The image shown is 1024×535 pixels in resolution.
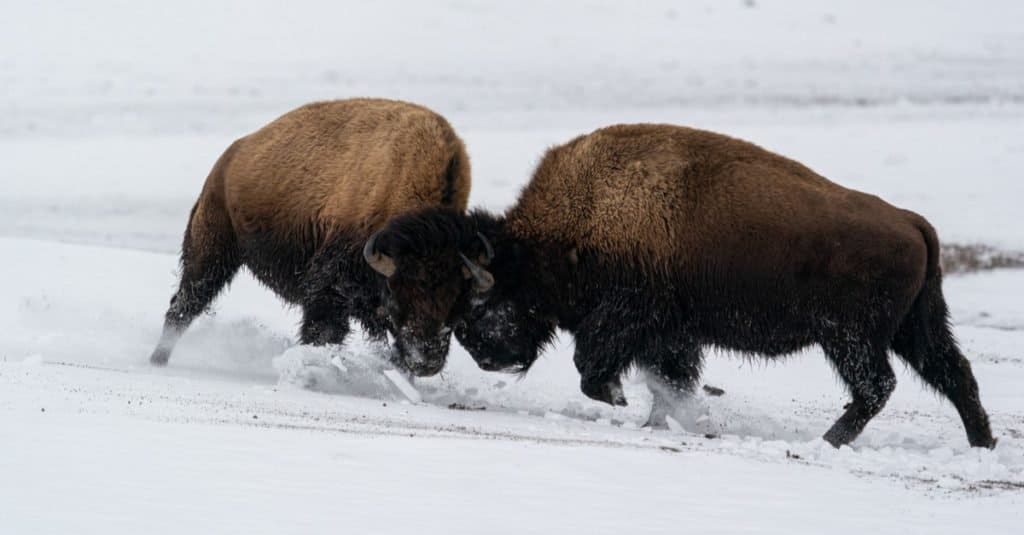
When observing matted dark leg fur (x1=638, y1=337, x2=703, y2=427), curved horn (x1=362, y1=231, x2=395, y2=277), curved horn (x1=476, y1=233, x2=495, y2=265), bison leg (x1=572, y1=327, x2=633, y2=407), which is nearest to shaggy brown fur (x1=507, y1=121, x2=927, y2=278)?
curved horn (x1=476, y1=233, x2=495, y2=265)

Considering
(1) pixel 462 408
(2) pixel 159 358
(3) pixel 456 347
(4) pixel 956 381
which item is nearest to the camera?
(4) pixel 956 381

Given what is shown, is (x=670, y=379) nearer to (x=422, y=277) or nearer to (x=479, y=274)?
(x=479, y=274)

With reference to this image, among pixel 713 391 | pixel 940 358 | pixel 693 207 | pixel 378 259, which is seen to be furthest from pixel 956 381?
pixel 378 259

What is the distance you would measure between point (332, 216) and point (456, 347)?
1.92m

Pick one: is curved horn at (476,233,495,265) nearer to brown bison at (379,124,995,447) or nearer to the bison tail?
brown bison at (379,124,995,447)

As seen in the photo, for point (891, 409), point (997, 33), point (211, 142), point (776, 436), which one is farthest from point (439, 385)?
point (997, 33)

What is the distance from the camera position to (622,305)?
8.19m

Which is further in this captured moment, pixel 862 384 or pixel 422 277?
pixel 422 277

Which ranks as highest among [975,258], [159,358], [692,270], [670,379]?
[692,270]

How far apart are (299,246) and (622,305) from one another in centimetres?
238

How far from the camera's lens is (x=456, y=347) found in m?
10.6

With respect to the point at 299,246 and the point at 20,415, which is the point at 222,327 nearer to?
the point at 299,246

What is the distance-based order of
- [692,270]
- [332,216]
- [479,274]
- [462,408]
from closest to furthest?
[692,270] < [479,274] < [462,408] < [332,216]

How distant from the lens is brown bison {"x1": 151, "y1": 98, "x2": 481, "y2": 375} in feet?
27.0
